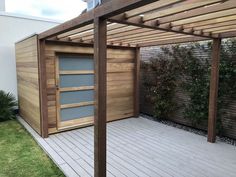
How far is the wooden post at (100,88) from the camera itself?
2271 mm

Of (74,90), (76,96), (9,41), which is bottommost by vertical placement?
(76,96)

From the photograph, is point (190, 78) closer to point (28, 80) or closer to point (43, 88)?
point (43, 88)


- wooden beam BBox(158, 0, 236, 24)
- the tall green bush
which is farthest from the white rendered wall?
wooden beam BBox(158, 0, 236, 24)

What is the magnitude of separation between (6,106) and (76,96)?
2.17 meters

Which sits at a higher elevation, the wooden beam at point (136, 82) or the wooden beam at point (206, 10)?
the wooden beam at point (206, 10)

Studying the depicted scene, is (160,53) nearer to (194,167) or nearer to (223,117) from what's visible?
(223,117)

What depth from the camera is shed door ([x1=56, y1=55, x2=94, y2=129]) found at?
4906 mm

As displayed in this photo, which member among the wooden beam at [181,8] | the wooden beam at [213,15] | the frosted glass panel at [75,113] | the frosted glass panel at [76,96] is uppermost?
the wooden beam at [181,8]

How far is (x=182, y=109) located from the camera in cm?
554

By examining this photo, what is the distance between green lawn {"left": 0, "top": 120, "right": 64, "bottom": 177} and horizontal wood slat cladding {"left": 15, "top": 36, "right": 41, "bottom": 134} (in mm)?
500

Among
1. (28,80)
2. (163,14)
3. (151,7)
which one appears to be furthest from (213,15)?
(28,80)

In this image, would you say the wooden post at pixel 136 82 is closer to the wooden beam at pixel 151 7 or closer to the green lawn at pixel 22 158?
the green lawn at pixel 22 158

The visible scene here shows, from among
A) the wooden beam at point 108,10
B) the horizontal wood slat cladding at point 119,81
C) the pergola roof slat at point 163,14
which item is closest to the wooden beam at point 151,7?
the pergola roof slat at point 163,14

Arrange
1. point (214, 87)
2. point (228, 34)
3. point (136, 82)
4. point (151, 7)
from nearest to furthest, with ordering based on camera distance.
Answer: point (151, 7)
point (228, 34)
point (214, 87)
point (136, 82)
